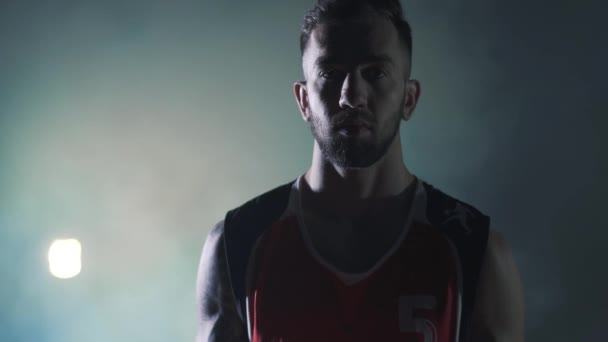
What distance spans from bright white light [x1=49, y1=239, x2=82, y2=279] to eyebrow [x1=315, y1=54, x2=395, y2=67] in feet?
2.86

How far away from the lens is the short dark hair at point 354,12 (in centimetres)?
125

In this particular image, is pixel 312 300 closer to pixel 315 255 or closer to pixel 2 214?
pixel 315 255

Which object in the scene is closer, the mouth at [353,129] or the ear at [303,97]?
the mouth at [353,129]

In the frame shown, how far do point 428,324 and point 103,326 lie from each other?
2.98ft

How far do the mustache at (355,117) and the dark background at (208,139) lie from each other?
27cm

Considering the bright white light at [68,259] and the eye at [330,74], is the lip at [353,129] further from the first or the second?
the bright white light at [68,259]

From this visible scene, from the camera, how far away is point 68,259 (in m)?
1.69

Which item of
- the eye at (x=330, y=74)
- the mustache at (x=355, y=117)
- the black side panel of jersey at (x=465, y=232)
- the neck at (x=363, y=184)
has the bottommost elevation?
the black side panel of jersey at (x=465, y=232)

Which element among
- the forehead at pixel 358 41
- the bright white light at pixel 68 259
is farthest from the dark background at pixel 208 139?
the forehead at pixel 358 41

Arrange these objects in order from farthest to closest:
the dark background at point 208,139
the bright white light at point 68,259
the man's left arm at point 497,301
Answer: the bright white light at point 68,259, the dark background at point 208,139, the man's left arm at point 497,301

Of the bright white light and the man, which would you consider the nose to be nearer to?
the man

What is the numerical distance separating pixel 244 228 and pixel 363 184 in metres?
0.27

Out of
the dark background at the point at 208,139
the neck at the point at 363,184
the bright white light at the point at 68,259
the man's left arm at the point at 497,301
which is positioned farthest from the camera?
the bright white light at the point at 68,259

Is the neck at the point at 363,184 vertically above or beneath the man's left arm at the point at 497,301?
above
